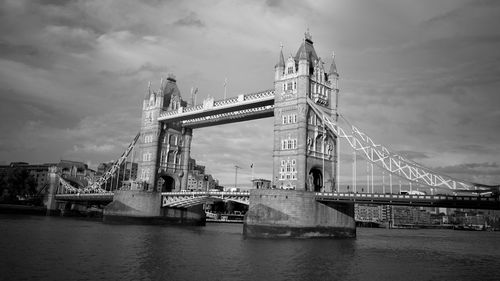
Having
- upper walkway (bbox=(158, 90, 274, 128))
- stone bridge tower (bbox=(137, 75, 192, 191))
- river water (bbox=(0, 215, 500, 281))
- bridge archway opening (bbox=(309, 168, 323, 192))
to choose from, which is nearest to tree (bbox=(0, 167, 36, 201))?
stone bridge tower (bbox=(137, 75, 192, 191))

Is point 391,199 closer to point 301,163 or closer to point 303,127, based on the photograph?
point 301,163

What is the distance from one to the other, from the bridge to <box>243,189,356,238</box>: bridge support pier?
0.13 meters

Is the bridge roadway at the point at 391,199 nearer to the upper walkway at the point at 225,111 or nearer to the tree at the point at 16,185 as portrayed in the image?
the upper walkway at the point at 225,111

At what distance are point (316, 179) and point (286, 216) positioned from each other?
1560 centimetres

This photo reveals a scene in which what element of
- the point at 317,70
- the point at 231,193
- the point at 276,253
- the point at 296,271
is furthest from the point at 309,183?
the point at 296,271

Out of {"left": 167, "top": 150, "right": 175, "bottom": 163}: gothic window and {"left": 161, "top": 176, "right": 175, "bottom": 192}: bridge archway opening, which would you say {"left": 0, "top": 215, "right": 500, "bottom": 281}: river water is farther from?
{"left": 161, "top": 176, "right": 175, "bottom": 192}: bridge archway opening

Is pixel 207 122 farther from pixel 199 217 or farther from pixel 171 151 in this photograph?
pixel 199 217

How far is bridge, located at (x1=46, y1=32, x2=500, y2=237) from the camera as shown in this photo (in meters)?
57.1

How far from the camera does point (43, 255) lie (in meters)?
35.8

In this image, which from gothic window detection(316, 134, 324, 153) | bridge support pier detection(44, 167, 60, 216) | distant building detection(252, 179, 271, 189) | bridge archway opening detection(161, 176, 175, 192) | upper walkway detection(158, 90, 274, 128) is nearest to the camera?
distant building detection(252, 179, 271, 189)

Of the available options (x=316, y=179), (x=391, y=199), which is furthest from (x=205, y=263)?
(x=316, y=179)

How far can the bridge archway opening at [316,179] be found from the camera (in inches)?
2747

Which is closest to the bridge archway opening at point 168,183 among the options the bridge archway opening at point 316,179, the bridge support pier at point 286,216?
the bridge archway opening at point 316,179

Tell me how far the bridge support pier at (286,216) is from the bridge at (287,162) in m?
0.13
